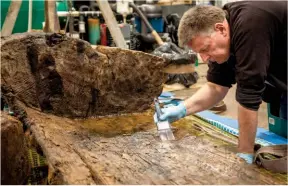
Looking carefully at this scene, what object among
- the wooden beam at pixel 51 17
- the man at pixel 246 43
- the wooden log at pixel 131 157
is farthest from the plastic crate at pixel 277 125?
the wooden beam at pixel 51 17

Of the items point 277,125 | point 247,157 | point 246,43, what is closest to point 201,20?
point 246,43

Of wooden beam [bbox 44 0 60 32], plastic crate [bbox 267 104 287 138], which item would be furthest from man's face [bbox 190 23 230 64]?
wooden beam [bbox 44 0 60 32]

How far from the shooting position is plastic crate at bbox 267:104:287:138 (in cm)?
258

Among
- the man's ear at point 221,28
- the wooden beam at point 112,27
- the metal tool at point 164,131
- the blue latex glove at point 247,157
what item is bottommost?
the blue latex glove at point 247,157

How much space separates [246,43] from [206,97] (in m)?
0.68

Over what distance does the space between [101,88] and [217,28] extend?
104 cm

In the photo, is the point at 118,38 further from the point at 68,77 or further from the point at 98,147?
the point at 98,147

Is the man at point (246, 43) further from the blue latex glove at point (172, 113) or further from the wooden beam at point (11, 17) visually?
the wooden beam at point (11, 17)

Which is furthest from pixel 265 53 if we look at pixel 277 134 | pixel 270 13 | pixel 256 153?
pixel 277 134

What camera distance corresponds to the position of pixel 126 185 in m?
1.42

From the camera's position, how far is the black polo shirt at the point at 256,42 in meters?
1.68

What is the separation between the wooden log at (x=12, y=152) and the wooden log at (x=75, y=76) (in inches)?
21.0

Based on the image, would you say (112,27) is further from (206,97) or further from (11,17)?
(206,97)

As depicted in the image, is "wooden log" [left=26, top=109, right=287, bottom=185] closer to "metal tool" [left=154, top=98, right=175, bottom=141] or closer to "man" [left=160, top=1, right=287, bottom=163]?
"metal tool" [left=154, top=98, right=175, bottom=141]
